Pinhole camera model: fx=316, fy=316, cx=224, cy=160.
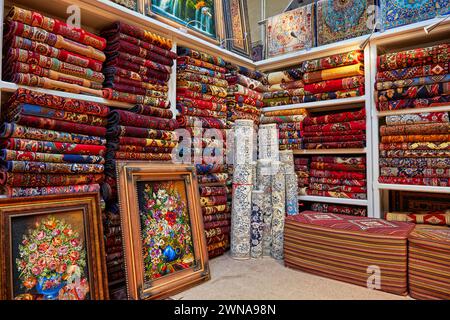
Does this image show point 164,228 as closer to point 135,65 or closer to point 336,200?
point 135,65

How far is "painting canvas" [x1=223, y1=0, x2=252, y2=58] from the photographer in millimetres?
2361

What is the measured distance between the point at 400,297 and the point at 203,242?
91cm

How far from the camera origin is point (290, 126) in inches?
96.0

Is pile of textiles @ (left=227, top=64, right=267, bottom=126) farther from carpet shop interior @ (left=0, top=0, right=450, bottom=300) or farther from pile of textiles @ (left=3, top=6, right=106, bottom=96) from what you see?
pile of textiles @ (left=3, top=6, right=106, bottom=96)

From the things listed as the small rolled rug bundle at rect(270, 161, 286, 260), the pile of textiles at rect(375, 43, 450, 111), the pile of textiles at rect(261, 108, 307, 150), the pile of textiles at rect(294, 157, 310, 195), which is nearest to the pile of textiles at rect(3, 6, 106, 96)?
the small rolled rug bundle at rect(270, 161, 286, 260)

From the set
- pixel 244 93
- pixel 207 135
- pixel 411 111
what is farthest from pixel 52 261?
pixel 411 111

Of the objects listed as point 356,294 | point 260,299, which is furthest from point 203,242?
point 356,294

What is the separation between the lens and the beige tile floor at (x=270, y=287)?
135 cm

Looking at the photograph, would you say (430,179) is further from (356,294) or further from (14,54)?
(14,54)

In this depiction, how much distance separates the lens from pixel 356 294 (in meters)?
1.39

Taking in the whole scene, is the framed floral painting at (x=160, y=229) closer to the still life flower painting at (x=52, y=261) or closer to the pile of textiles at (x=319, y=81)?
the still life flower painting at (x=52, y=261)

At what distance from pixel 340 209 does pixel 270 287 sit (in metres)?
1.05

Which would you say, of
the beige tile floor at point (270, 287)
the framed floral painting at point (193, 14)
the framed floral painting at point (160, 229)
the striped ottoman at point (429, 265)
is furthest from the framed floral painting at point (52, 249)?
the striped ottoman at point (429, 265)

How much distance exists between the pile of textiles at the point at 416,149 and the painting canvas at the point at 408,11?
1.90ft
